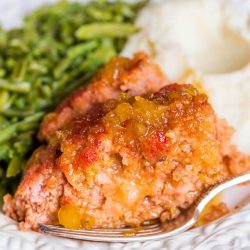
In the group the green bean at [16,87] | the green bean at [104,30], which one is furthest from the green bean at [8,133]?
the green bean at [104,30]

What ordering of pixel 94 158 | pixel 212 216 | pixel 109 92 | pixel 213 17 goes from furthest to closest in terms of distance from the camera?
pixel 213 17 < pixel 109 92 < pixel 212 216 < pixel 94 158

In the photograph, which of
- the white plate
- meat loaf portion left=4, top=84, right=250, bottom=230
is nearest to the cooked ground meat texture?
meat loaf portion left=4, top=84, right=250, bottom=230

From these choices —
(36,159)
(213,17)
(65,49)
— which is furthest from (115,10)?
(36,159)

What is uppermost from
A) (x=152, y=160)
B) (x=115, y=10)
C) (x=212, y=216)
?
(x=115, y=10)

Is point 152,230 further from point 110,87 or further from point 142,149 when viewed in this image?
point 110,87

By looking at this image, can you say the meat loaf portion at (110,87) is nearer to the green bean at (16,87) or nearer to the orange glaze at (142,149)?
the orange glaze at (142,149)

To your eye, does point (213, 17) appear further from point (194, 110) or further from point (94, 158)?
point (94, 158)

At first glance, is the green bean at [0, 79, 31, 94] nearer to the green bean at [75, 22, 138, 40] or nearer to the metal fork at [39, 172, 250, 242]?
→ the green bean at [75, 22, 138, 40]
